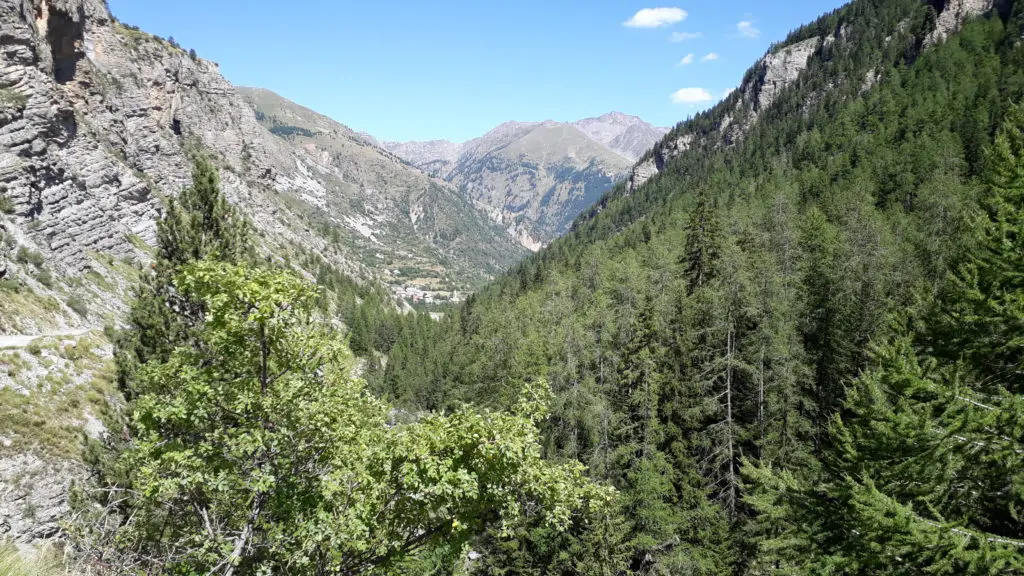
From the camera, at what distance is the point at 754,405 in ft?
90.8

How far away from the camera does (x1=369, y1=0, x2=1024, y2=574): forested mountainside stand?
8594mm

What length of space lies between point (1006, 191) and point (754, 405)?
2020 centimetres

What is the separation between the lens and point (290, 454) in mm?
7734

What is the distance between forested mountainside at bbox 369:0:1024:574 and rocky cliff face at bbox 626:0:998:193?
85208 millimetres

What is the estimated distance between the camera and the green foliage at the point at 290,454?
7.16 m

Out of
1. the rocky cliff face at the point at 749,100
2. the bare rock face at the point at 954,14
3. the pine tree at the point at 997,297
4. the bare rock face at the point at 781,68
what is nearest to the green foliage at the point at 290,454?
the pine tree at the point at 997,297

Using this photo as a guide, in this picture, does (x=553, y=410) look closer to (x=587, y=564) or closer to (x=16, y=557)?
(x=587, y=564)

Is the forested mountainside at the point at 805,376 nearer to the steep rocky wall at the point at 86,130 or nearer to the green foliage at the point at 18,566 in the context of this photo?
the green foliage at the point at 18,566

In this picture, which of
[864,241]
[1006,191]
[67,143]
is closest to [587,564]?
[1006,191]

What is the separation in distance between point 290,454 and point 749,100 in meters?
215

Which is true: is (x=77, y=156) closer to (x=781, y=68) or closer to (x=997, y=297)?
(x=997, y=297)

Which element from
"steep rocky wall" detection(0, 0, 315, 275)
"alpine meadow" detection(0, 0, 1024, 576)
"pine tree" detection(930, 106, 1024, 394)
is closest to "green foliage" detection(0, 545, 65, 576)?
"alpine meadow" detection(0, 0, 1024, 576)

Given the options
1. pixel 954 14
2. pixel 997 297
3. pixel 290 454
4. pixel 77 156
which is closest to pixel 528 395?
pixel 290 454

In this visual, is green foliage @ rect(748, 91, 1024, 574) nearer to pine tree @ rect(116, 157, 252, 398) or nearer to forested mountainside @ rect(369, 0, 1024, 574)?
forested mountainside @ rect(369, 0, 1024, 574)
